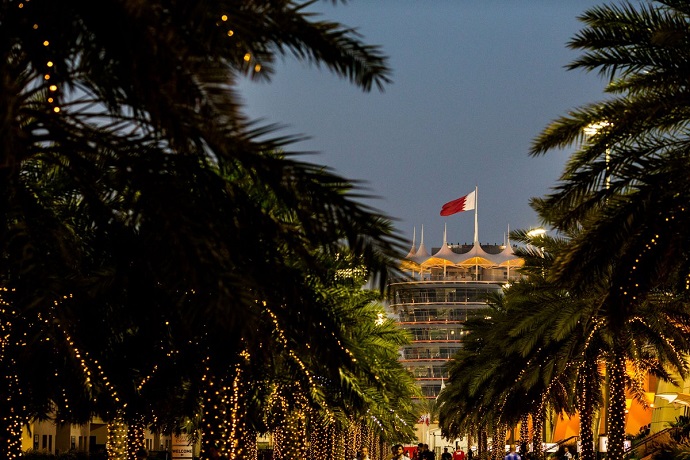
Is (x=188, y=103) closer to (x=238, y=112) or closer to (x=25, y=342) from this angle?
(x=238, y=112)

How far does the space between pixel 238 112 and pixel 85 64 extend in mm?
2063

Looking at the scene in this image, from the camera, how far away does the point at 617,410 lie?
90.4ft

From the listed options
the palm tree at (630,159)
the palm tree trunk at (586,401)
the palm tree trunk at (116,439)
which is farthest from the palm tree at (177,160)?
the palm tree trunk at (586,401)

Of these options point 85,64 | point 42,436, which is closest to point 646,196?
point 85,64

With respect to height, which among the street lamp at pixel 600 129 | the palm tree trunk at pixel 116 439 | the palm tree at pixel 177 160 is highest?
the street lamp at pixel 600 129

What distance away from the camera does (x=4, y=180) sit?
11391 millimetres

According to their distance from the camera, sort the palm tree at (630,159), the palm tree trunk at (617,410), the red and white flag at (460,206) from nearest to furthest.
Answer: the palm tree at (630,159) → the palm tree trunk at (617,410) → the red and white flag at (460,206)

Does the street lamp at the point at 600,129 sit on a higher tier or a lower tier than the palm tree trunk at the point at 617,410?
higher

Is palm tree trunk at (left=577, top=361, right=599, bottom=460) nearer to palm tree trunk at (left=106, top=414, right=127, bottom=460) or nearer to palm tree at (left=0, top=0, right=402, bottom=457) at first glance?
palm tree trunk at (left=106, top=414, right=127, bottom=460)

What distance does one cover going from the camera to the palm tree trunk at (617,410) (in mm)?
27234

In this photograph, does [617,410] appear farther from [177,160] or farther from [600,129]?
[177,160]

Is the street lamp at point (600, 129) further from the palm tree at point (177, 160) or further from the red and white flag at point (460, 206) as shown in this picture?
the red and white flag at point (460, 206)

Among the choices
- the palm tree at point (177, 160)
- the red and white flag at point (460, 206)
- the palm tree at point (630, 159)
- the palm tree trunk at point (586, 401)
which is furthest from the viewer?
the red and white flag at point (460, 206)

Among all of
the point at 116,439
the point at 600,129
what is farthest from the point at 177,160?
the point at 116,439
